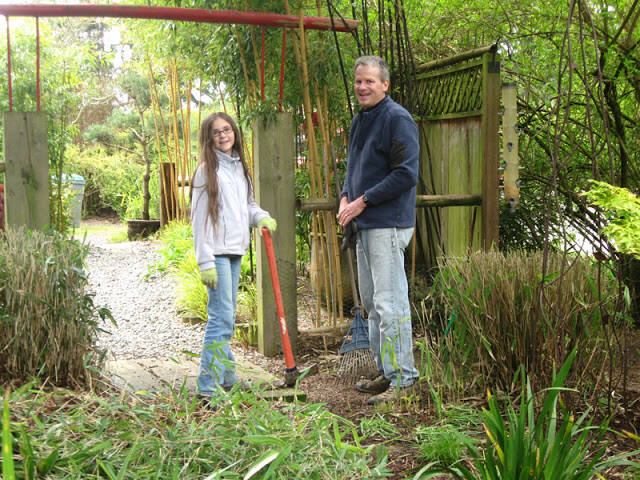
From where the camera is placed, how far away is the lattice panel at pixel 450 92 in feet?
12.9

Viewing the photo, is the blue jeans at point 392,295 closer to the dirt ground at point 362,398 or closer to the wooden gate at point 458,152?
the dirt ground at point 362,398

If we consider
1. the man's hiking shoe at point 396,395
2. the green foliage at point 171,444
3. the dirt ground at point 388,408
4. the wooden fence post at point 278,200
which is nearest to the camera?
the green foliage at point 171,444

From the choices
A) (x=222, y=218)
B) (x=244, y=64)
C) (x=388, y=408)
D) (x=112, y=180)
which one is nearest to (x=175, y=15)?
(x=244, y=64)

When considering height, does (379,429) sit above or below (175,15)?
below

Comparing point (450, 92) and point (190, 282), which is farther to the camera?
point (190, 282)

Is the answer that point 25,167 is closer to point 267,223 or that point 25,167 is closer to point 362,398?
point 267,223

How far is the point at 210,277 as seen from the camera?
296 cm

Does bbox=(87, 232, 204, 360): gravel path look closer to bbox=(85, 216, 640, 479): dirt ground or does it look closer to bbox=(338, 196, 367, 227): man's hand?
bbox=(85, 216, 640, 479): dirt ground

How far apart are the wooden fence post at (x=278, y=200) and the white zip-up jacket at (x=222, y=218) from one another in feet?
2.27

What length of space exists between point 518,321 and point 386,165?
0.95 meters

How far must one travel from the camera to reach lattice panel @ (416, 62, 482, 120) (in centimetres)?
392

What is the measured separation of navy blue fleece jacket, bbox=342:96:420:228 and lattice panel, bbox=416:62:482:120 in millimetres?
1015

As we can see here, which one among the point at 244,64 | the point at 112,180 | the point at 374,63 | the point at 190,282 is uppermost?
the point at 112,180

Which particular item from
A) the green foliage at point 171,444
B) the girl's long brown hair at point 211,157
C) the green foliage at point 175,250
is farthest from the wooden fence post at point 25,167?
the green foliage at point 175,250
